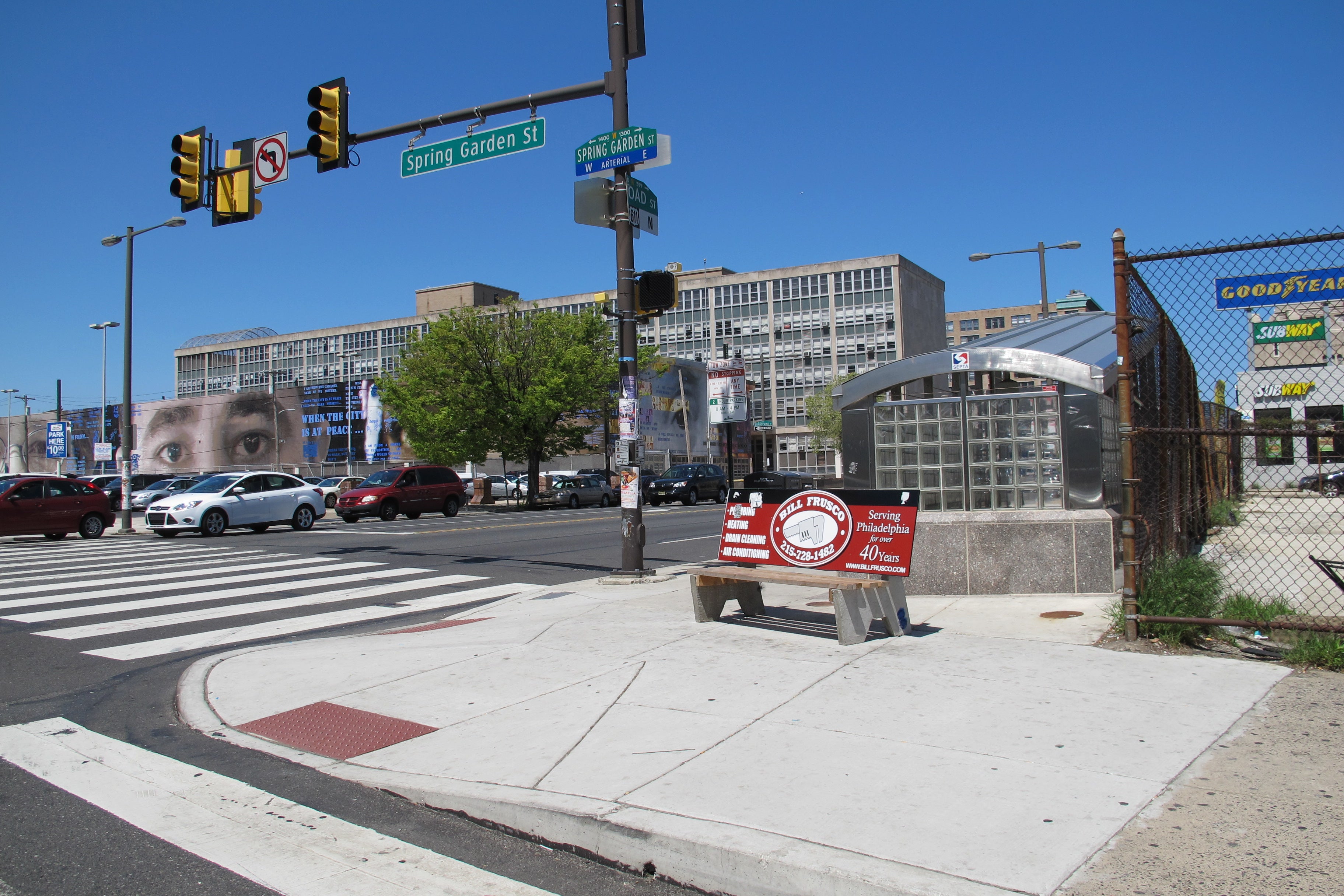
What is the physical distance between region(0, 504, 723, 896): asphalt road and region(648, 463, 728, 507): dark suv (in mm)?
21985

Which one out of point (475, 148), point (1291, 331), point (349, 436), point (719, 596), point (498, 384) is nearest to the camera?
point (1291, 331)

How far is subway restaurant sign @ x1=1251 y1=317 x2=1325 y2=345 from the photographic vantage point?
22.9ft

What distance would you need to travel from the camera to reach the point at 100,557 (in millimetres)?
17000

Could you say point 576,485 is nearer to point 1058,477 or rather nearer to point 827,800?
point 1058,477

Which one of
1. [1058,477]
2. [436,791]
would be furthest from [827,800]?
[1058,477]

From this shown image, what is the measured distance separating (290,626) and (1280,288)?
9156mm

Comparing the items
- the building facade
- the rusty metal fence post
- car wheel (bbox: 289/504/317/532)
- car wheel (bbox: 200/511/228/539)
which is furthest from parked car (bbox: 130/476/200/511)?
the building facade

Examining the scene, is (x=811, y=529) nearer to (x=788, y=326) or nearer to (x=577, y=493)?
(x=577, y=493)

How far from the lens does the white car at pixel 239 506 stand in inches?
871

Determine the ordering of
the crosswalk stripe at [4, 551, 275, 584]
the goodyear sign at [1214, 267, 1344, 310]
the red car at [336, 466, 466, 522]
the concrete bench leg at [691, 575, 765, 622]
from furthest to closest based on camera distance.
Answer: the red car at [336, 466, 466, 522] < the crosswalk stripe at [4, 551, 275, 584] < the concrete bench leg at [691, 575, 765, 622] < the goodyear sign at [1214, 267, 1344, 310]

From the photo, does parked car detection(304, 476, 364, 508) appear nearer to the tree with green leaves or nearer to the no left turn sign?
the tree with green leaves

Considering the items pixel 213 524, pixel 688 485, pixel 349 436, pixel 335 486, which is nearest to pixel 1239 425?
pixel 213 524

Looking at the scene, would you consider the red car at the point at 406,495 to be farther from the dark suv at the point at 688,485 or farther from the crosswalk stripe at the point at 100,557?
the crosswalk stripe at the point at 100,557

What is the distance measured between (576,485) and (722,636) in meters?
34.2
